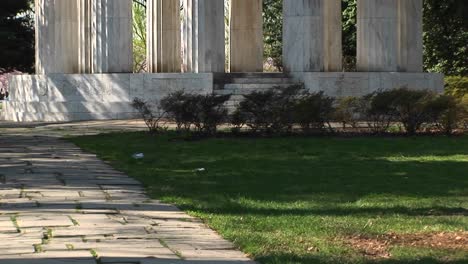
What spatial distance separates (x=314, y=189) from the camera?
46.5ft

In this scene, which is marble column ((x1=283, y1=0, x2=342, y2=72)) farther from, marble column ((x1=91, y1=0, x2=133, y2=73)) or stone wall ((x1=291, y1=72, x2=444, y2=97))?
marble column ((x1=91, y1=0, x2=133, y2=73))

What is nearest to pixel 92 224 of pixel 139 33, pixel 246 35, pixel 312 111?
pixel 312 111

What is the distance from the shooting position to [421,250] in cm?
912

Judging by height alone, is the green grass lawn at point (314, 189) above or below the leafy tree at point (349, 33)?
below

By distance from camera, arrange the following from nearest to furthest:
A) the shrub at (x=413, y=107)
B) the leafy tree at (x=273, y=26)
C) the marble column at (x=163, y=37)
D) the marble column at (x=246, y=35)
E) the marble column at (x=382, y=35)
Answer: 1. the shrub at (x=413, y=107)
2. the marble column at (x=382, y=35)
3. the marble column at (x=163, y=37)
4. the marble column at (x=246, y=35)
5. the leafy tree at (x=273, y=26)

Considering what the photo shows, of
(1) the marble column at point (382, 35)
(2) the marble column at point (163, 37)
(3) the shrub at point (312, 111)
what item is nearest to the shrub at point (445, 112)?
(3) the shrub at point (312, 111)

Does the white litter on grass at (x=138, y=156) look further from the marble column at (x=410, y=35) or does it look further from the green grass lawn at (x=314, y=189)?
the marble column at (x=410, y=35)

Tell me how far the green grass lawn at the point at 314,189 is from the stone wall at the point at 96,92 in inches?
372

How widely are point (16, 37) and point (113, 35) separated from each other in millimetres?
15696

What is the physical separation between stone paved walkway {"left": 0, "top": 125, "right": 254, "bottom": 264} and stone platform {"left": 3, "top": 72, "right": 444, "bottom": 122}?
1657cm

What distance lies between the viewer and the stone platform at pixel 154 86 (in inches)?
1315

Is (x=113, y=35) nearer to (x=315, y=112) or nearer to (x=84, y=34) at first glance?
(x=84, y=34)

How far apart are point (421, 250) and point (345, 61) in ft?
155

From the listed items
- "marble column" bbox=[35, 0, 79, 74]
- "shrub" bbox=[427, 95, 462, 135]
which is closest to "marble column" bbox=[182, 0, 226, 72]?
"marble column" bbox=[35, 0, 79, 74]
